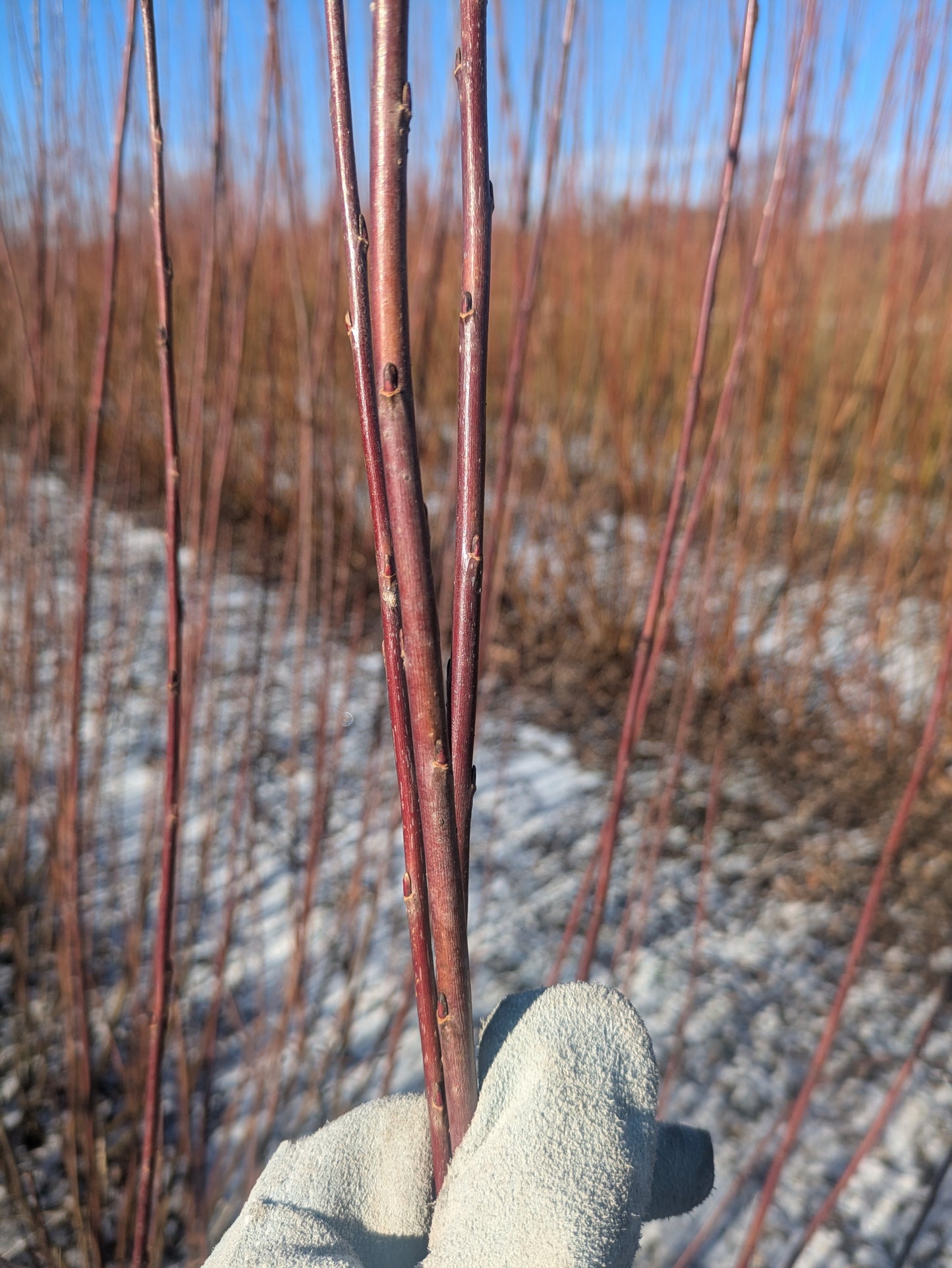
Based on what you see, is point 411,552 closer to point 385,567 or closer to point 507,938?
point 385,567

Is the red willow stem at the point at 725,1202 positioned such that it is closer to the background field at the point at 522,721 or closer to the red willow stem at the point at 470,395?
the background field at the point at 522,721

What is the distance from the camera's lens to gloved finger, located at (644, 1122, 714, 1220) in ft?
1.04

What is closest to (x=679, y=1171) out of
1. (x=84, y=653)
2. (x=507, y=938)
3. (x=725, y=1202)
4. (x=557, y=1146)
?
(x=557, y=1146)

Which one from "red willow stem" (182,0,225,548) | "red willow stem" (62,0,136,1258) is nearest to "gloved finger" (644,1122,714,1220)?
"red willow stem" (62,0,136,1258)

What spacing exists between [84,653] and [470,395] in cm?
45

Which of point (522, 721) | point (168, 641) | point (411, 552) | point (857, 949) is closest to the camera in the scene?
point (411, 552)

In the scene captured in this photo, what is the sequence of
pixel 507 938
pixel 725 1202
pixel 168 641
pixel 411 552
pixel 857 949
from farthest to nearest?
pixel 507 938 → pixel 725 1202 → pixel 857 949 → pixel 168 641 → pixel 411 552

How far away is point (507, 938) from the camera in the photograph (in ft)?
4.13

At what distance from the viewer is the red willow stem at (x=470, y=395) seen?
0.22m

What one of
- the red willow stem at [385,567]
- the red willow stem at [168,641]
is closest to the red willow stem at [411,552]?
the red willow stem at [385,567]

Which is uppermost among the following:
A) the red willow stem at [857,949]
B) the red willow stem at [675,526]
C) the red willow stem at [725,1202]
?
the red willow stem at [675,526]

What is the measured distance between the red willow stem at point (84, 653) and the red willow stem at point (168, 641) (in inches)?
3.0

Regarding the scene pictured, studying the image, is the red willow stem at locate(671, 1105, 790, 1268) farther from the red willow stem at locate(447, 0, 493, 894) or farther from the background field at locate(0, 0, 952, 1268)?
the red willow stem at locate(447, 0, 493, 894)

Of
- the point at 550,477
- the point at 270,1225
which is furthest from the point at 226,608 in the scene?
the point at 270,1225
